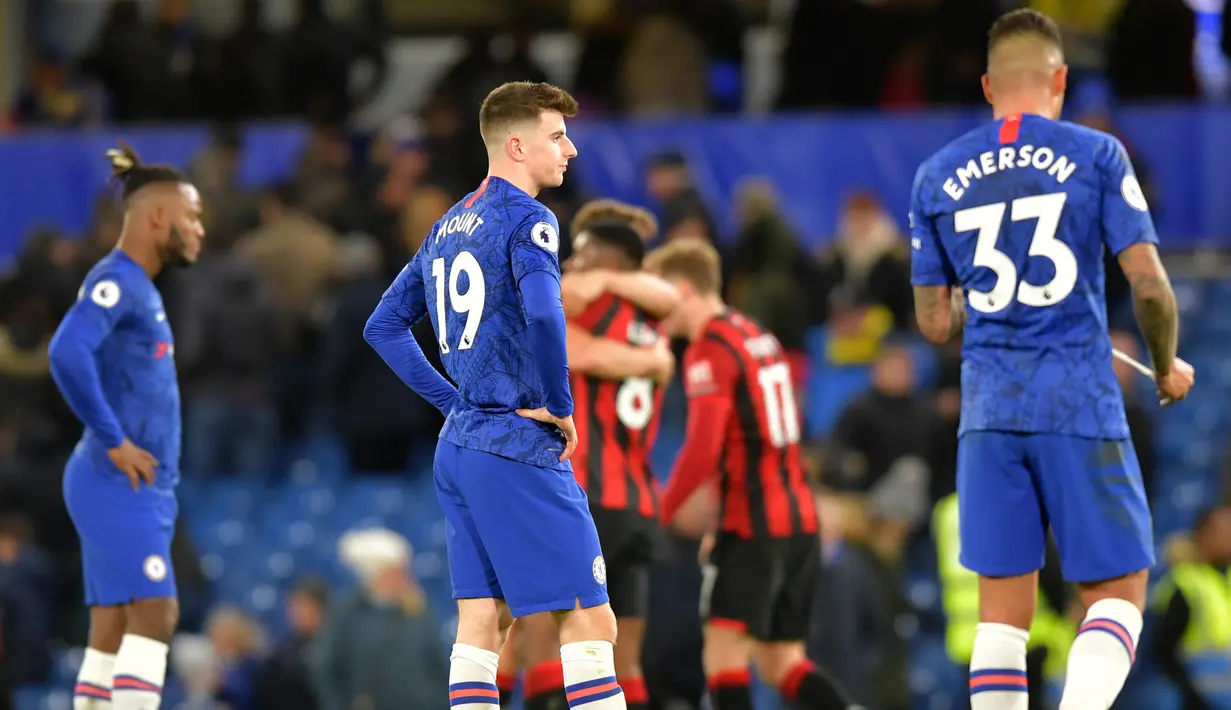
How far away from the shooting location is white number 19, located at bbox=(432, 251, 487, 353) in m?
6.56

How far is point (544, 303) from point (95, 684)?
314cm

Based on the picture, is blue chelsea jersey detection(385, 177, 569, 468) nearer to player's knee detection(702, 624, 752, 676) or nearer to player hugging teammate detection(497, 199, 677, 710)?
player hugging teammate detection(497, 199, 677, 710)

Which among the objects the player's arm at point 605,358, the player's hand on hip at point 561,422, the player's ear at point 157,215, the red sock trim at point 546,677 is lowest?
the red sock trim at point 546,677

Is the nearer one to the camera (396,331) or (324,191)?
(396,331)

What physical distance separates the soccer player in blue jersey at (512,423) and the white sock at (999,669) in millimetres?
1331

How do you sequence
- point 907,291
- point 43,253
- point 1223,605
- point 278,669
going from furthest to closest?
point 43,253 < point 907,291 < point 278,669 < point 1223,605

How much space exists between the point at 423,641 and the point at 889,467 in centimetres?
358

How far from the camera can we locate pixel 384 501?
15188 millimetres

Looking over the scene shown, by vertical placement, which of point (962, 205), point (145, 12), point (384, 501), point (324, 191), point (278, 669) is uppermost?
point (145, 12)

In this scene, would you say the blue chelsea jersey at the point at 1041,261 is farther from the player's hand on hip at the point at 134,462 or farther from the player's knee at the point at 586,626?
the player's hand on hip at the point at 134,462

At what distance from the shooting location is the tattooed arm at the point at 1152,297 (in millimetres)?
6621

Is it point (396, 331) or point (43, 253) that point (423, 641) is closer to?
point (43, 253)

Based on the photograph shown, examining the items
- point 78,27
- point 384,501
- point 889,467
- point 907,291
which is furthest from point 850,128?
point 78,27

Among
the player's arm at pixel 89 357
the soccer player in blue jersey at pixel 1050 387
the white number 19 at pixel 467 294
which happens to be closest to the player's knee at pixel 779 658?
the soccer player in blue jersey at pixel 1050 387
